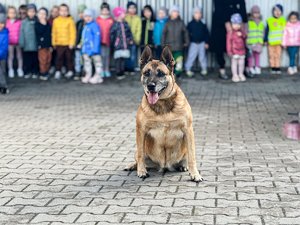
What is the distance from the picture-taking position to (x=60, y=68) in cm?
1714

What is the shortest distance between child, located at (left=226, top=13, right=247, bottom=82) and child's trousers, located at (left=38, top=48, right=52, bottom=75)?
15.4 ft

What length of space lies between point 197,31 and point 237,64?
133 cm

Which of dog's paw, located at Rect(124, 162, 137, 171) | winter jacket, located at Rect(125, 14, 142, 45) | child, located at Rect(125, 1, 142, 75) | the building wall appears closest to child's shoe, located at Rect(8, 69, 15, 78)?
the building wall

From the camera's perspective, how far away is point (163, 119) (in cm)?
662

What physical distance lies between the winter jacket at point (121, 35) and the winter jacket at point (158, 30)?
67 centimetres

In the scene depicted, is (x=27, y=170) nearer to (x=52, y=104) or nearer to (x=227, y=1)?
(x=52, y=104)

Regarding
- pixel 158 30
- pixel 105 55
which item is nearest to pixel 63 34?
pixel 105 55

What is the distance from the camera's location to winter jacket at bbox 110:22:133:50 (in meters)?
16.4

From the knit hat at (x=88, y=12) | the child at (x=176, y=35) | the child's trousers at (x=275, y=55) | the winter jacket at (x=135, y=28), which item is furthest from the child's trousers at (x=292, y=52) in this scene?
the knit hat at (x=88, y=12)

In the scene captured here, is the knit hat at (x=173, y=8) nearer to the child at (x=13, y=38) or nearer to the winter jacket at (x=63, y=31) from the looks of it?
the winter jacket at (x=63, y=31)

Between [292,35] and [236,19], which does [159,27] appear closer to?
[236,19]

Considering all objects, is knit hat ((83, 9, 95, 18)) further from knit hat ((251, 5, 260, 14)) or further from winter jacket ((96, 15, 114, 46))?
knit hat ((251, 5, 260, 14))

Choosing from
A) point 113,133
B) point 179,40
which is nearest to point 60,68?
point 179,40

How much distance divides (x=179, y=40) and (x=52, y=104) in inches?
178
